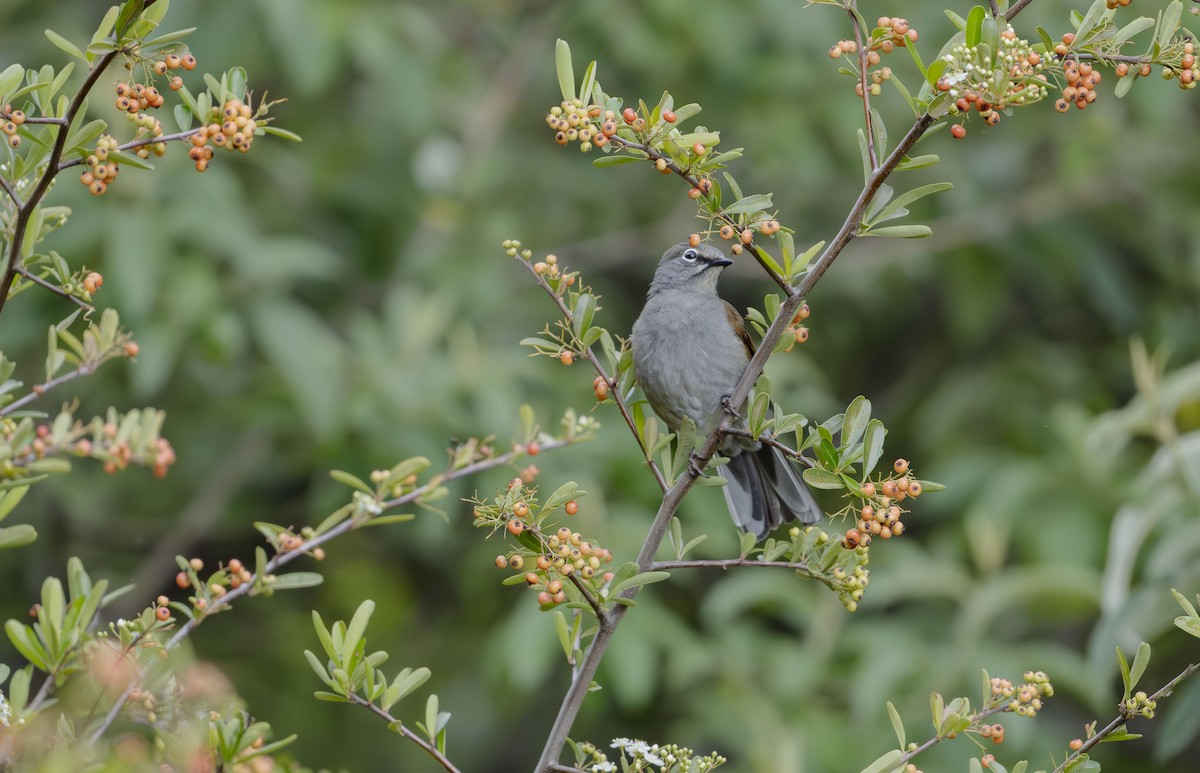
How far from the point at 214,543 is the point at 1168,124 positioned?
19.8 feet

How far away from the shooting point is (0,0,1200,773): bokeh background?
5789 mm

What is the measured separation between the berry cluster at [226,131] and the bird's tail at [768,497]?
255cm

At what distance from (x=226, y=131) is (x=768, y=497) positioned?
283 cm

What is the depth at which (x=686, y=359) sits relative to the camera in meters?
4.86

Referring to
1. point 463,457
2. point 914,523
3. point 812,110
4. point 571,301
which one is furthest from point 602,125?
point 914,523

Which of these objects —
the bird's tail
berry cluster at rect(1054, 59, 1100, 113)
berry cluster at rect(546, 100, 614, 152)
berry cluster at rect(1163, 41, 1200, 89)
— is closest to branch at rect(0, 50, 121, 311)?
berry cluster at rect(546, 100, 614, 152)

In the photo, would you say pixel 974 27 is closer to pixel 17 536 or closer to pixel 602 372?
pixel 602 372

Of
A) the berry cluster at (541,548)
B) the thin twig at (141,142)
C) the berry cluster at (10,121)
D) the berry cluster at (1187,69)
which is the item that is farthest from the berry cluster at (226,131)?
the berry cluster at (1187,69)

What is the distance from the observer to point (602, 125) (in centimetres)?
230

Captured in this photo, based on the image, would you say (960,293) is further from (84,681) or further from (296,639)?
(84,681)

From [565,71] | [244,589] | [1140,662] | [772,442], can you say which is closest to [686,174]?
[565,71]

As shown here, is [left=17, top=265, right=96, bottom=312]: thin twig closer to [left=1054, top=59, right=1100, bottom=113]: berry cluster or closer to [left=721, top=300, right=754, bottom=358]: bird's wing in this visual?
[left=1054, top=59, right=1100, bottom=113]: berry cluster

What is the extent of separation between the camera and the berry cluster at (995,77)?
216cm

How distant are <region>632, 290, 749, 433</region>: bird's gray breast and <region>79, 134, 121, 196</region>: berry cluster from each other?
281cm
